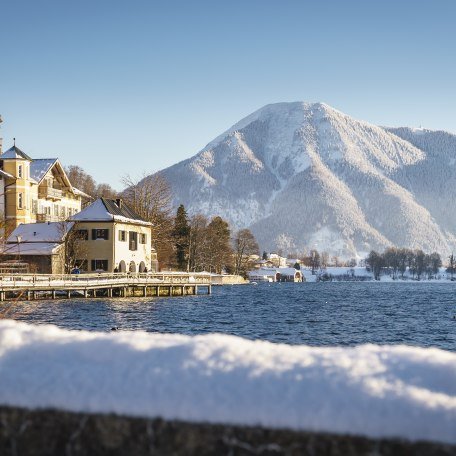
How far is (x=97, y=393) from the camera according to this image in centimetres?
427

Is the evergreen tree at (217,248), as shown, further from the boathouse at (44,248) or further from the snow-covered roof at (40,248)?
the snow-covered roof at (40,248)

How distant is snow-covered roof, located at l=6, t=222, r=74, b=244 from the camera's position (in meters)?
62.6

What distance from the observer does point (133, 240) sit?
68938 mm

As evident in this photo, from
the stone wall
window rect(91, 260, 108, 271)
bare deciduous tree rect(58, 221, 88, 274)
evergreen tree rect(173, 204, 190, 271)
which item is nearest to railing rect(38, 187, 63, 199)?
bare deciduous tree rect(58, 221, 88, 274)

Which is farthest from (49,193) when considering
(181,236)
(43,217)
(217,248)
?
(217,248)

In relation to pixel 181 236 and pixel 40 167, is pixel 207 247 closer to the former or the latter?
pixel 181 236

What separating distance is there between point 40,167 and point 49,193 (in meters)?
2.89

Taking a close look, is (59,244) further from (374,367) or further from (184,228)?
(374,367)

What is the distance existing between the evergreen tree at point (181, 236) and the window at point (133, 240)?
100 feet

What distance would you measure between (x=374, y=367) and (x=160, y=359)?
1289 millimetres

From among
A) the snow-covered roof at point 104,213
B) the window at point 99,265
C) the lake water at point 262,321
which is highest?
the snow-covered roof at point 104,213

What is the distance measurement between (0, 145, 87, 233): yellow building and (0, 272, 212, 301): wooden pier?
36.8 ft

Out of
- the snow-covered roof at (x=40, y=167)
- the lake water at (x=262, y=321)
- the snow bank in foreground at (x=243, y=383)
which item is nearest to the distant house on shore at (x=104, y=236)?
the snow-covered roof at (x=40, y=167)

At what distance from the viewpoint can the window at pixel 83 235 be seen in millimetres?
64438
